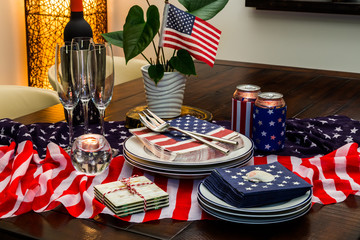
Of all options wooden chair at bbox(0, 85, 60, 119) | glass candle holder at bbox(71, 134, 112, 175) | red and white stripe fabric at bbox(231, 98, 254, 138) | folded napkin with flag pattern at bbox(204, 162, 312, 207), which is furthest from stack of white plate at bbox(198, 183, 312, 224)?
wooden chair at bbox(0, 85, 60, 119)

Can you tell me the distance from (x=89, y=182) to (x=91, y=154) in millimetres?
59

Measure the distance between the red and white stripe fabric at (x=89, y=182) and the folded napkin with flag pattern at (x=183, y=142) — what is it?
51 millimetres

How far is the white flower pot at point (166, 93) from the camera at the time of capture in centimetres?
136

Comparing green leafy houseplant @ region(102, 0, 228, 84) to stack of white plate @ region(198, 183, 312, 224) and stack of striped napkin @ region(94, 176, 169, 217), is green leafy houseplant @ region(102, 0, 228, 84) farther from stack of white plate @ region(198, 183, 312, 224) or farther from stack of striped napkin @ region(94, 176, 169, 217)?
stack of white plate @ region(198, 183, 312, 224)

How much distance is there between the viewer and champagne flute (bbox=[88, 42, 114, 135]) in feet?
3.77

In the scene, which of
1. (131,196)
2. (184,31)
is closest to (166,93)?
(184,31)

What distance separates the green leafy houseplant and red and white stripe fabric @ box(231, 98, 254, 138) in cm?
Result: 16

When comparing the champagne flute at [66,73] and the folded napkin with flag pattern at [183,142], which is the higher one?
A: the champagne flute at [66,73]

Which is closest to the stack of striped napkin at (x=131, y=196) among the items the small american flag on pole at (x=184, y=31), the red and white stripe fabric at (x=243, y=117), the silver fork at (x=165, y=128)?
the silver fork at (x=165, y=128)

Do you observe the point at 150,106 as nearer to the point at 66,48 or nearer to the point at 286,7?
the point at 66,48

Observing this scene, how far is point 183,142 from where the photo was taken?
44.4 inches

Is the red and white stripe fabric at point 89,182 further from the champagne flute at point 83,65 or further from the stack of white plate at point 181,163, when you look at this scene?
the champagne flute at point 83,65

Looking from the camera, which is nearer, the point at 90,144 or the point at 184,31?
the point at 90,144

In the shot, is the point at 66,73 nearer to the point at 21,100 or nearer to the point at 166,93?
the point at 166,93
